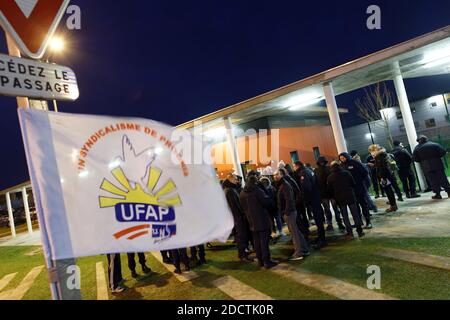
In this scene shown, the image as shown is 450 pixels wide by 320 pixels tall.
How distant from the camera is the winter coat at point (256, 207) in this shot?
6355 millimetres

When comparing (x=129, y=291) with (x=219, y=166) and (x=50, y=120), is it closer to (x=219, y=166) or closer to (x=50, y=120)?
(x=50, y=120)

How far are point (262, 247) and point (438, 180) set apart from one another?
6.57m

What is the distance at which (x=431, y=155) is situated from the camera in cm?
924

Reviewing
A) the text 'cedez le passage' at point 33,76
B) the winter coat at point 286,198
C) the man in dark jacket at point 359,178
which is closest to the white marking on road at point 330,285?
the winter coat at point 286,198

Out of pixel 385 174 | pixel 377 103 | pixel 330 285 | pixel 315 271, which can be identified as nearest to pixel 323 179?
pixel 385 174

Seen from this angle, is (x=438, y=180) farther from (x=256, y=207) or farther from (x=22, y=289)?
(x=22, y=289)

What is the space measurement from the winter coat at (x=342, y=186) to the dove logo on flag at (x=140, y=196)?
5.56 meters

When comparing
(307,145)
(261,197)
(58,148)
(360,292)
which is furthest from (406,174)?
(307,145)

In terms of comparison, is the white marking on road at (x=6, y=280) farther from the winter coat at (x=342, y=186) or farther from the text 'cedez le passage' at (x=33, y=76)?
the winter coat at (x=342, y=186)

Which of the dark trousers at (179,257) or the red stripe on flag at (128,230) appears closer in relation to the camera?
the red stripe on flag at (128,230)

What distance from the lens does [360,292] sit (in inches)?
177

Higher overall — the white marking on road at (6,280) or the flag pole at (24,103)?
the flag pole at (24,103)

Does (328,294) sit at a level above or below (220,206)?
below
